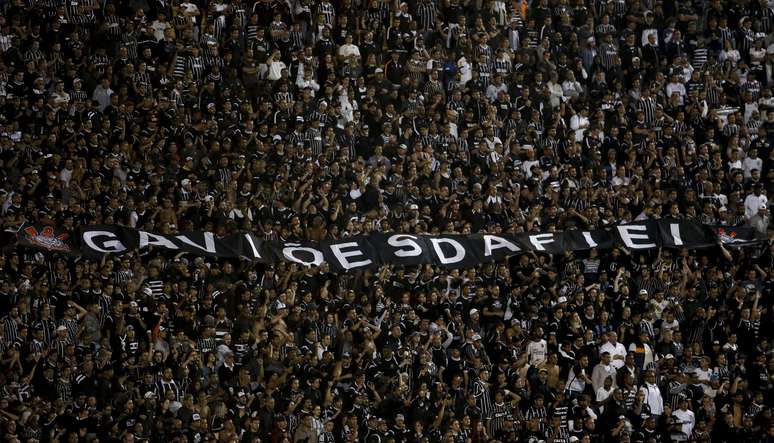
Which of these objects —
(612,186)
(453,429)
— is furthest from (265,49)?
(453,429)

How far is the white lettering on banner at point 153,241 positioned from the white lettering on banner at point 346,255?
249 centimetres

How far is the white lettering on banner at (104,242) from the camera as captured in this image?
71.1 feet

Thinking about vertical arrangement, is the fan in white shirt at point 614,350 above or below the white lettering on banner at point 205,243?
below

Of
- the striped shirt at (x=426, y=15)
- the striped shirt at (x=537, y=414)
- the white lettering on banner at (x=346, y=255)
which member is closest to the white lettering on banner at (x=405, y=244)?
the white lettering on banner at (x=346, y=255)

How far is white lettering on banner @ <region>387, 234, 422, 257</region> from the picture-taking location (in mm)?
22984

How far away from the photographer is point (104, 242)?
71.4 feet

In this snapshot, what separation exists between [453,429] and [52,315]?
19.4 feet

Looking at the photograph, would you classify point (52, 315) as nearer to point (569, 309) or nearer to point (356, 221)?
point (356, 221)

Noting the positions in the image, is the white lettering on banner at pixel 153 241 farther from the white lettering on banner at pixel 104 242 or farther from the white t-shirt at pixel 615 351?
the white t-shirt at pixel 615 351

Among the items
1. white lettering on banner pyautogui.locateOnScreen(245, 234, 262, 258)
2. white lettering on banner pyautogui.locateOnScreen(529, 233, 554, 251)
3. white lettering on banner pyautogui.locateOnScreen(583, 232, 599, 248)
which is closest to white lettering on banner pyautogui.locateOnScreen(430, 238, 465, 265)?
white lettering on banner pyautogui.locateOnScreen(529, 233, 554, 251)

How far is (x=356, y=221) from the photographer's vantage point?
915 inches

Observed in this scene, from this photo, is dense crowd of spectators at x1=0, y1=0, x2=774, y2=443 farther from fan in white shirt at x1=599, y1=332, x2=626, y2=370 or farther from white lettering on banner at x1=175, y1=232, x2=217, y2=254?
white lettering on banner at x1=175, y1=232, x2=217, y2=254

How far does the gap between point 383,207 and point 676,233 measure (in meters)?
4.88

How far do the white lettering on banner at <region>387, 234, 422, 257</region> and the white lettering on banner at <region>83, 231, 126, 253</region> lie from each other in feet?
13.7
